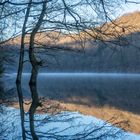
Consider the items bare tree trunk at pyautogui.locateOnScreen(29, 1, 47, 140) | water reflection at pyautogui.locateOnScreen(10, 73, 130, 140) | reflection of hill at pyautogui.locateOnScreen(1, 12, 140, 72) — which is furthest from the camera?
bare tree trunk at pyautogui.locateOnScreen(29, 1, 47, 140)

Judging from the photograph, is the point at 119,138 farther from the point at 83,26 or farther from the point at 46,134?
the point at 83,26

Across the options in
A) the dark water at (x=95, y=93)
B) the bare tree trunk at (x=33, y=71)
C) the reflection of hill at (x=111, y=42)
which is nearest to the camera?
the reflection of hill at (x=111, y=42)

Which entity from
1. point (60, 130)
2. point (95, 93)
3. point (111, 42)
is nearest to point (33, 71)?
point (95, 93)

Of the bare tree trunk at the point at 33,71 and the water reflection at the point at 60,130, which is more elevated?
the bare tree trunk at the point at 33,71

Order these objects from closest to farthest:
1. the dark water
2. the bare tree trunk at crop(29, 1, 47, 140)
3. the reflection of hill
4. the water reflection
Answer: the reflection of hill → the water reflection → the bare tree trunk at crop(29, 1, 47, 140) → the dark water

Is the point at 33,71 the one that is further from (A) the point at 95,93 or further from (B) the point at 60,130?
(B) the point at 60,130

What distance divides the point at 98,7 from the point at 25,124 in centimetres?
476

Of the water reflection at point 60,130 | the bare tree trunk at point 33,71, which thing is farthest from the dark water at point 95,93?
the water reflection at point 60,130

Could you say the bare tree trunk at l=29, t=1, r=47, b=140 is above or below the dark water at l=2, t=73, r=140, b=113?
above

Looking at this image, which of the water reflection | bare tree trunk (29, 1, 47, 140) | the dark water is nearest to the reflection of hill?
bare tree trunk (29, 1, 47, 140)

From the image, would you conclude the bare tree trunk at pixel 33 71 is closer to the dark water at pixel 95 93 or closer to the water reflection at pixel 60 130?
the water reflection at pixel 60 130

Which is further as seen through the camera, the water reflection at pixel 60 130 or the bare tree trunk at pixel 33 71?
the bare tree trunk at pixel 33 71

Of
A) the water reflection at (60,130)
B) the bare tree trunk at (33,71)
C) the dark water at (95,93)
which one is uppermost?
the bare tree trunk at (33,71)

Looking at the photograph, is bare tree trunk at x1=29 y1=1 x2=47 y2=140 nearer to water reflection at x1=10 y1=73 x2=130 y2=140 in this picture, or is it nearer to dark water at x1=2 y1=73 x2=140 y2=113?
water reflection at x1=10 y1=73 x2=130 y2=140
